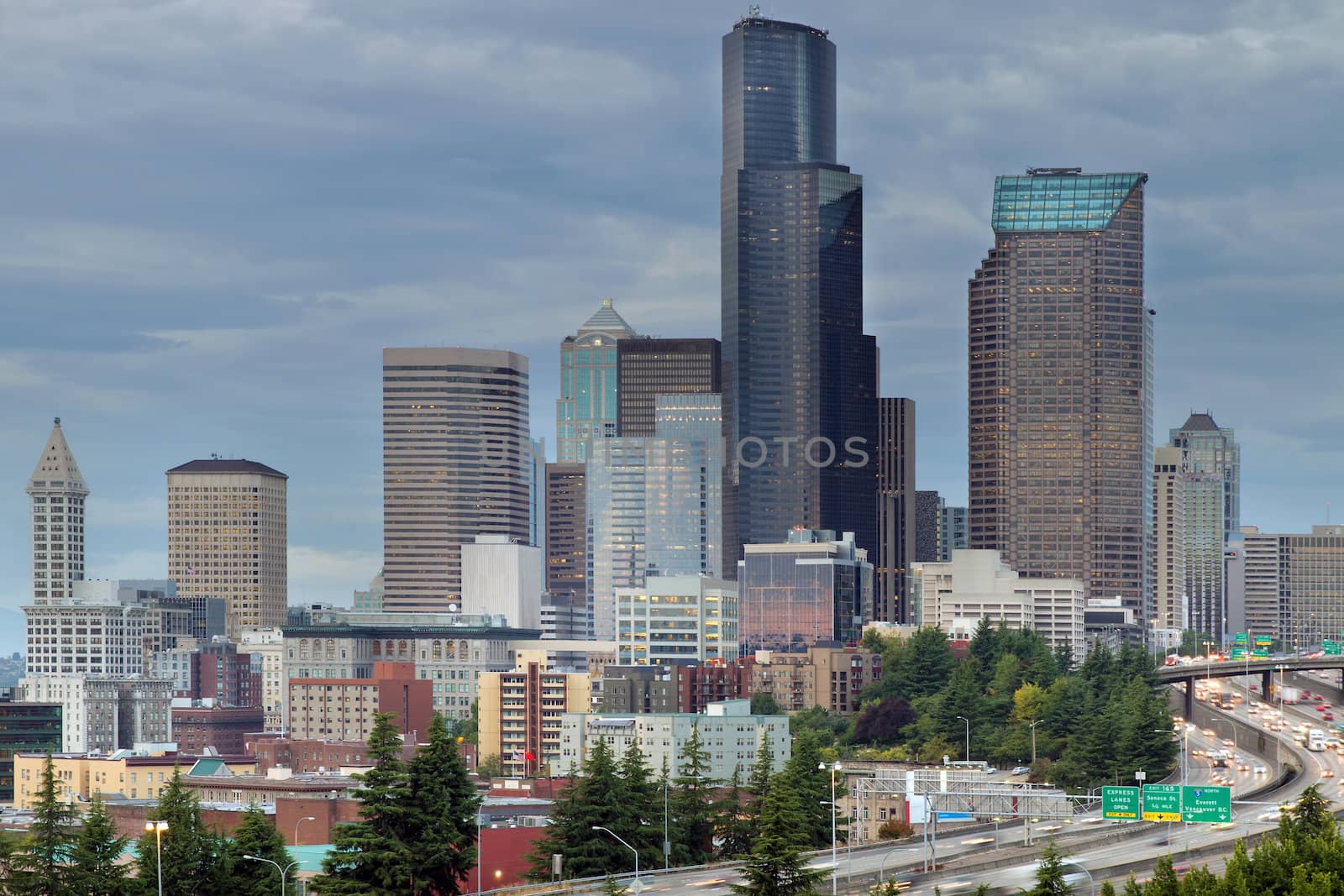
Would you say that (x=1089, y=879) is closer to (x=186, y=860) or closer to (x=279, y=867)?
(x=279, y=867)

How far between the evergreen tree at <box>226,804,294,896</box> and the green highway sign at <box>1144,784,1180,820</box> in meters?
59.7

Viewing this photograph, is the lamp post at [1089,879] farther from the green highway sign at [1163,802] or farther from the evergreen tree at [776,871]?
the evergreen tree at [776,871]

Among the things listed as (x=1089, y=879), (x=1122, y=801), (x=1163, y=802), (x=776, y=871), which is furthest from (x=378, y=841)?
(x=1163, y=802)

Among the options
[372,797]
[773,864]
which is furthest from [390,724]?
[773,864]

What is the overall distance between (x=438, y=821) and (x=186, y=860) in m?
17.2

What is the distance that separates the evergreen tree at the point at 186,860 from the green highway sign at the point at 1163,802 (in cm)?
6359

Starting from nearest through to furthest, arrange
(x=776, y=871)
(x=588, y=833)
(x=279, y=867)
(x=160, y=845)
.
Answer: (x=776, y=871)
(x=160, y=845)
(x=279, y=867)
(x=588, y=833)

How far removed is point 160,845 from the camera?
479 feet

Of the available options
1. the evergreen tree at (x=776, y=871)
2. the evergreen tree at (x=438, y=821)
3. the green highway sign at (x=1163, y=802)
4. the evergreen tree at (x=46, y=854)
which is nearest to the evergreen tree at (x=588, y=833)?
the evergreen tree at (x=438, y=821)

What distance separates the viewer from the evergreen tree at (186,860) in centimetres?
14950

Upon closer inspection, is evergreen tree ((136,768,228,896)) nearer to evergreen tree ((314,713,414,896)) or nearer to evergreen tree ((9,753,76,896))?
evergreen tree ((9,753,76,896))

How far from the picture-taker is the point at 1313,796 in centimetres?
16750

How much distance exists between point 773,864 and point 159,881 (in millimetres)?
37950

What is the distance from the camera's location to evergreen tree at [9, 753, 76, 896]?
14400 centimetres
